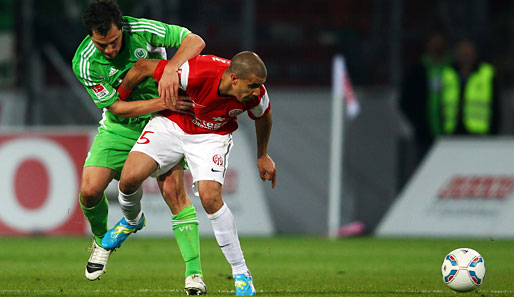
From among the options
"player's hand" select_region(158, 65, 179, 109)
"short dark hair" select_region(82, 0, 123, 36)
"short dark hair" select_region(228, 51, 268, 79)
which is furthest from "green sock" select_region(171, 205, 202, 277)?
"short dark hair" select_region(82, 0, 123, 36)

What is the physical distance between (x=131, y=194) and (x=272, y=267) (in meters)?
2.27

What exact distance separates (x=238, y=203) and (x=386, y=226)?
6.31 feet

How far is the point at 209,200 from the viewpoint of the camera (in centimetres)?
643

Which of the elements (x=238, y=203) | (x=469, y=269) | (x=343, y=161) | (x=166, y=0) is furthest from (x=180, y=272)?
(x=166, y=0)

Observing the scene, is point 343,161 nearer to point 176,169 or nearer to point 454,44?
point 454,44

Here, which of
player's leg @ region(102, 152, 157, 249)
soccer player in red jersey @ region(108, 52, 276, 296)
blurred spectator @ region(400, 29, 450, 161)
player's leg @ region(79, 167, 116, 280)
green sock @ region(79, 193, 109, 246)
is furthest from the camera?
blurred spectator @ region(400, 29, 450, 161)

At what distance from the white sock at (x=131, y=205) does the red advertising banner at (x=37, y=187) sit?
5.35m

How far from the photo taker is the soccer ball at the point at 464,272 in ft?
21.8

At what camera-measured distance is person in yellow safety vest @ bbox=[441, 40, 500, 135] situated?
1307 cm

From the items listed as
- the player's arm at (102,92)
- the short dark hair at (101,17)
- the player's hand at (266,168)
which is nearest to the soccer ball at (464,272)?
the player's hand at (266,168)

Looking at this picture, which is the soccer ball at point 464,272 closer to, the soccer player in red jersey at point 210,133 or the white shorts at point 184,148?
the soccer player in red jersey at point 210,133

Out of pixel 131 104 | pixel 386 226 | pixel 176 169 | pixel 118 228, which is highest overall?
pixel 131 104

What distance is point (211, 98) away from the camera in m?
6.56

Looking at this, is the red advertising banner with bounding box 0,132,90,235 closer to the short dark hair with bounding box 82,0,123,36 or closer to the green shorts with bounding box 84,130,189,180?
the green shorts with bounding box 84,130,189,180
